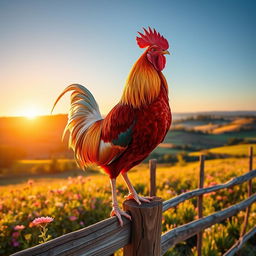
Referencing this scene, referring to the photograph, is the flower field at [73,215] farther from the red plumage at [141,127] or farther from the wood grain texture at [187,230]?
the red plumage at [141,127]

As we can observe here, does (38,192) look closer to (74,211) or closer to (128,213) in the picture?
(74,211)

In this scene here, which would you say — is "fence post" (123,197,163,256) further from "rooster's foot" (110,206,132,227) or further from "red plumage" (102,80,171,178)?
"red plumage" (102,80,171,178)

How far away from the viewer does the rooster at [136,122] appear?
186 centimetres

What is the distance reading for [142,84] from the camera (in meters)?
1.91

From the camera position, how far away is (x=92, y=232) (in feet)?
5.29

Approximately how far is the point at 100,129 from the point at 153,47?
0.72 meters

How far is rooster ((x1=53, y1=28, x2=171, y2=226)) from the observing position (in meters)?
1.86

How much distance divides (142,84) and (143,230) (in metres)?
1.00

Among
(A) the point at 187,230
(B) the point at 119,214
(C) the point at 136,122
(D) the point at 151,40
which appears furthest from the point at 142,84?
(A) the point at 187,230

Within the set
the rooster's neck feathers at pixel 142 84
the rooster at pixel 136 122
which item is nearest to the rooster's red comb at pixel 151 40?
the rooster at pixel 136 122

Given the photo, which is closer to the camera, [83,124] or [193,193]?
[83,124]

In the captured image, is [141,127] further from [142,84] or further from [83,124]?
[83,124]

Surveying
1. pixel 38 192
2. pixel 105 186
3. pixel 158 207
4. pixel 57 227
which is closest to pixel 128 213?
pixel 158 207

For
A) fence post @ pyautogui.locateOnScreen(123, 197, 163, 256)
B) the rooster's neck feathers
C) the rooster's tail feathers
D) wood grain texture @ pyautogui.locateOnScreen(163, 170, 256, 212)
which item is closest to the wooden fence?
fence post @ pyautogui.locateOnScreen(123, 197, 163, 256)
